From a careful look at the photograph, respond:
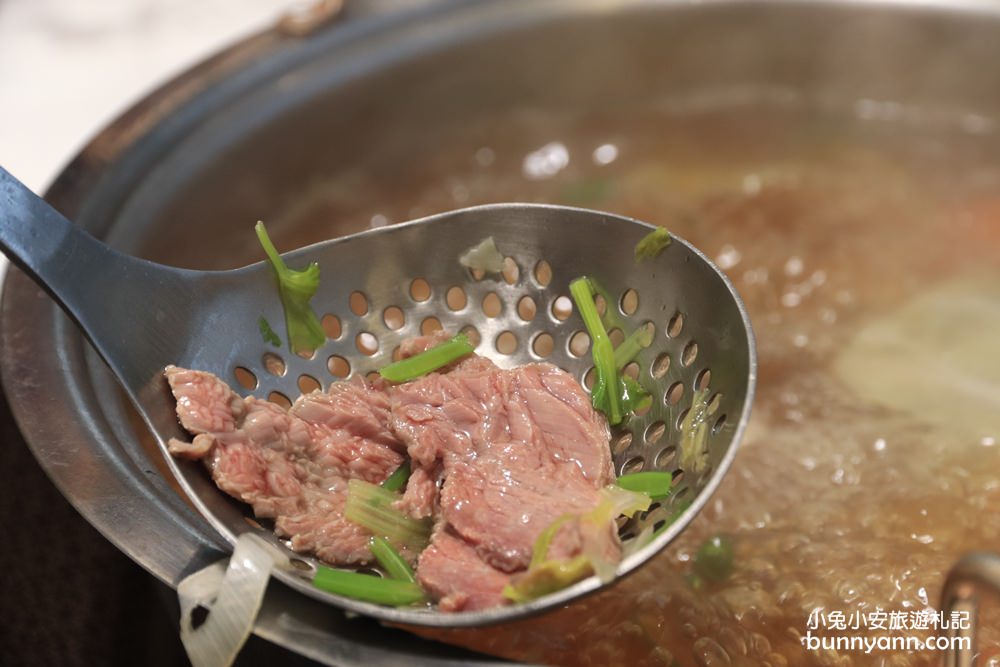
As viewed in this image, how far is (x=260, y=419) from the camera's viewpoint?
38.2 inches

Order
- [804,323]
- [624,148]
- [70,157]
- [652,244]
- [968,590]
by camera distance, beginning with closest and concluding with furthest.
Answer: [968,590], [652,244], [804,323], [70,157], [624,148]

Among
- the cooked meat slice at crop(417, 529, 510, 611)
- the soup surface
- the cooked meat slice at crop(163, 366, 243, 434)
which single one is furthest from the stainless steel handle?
the cooked meat slice at crop(163, 366, 243, 434)

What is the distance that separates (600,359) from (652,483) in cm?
19

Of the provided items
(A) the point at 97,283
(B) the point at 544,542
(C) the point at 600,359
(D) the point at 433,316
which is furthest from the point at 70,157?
(B) the point at 544,542

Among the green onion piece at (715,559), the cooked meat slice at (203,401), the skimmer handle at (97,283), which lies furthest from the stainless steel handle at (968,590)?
the skimmer handle at (97,283)

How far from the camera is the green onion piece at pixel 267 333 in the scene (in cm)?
108

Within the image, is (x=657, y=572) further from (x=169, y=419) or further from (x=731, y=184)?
(x=731, y=184)

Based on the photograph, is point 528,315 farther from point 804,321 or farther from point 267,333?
point 804,321

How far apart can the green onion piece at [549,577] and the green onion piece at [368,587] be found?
0.37ft

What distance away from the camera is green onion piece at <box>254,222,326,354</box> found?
3.53ft

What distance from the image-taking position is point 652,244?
1.03 metres

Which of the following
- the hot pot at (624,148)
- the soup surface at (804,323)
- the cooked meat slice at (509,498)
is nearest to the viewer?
the cooked meat slice at (509,498)

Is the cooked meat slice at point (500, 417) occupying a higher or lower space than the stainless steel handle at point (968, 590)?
higher

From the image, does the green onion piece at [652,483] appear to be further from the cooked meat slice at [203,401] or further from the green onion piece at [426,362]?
the cooked meat slice at [203,401]
